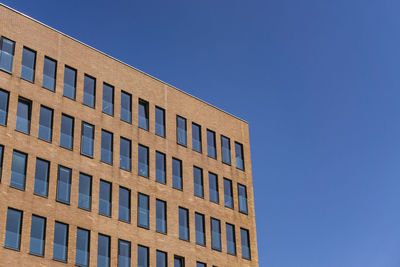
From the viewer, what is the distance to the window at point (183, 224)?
47188mm

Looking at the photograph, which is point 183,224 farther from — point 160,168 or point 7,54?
point 7,54

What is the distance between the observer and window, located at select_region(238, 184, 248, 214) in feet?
170

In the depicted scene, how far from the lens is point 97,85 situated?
1832 inches

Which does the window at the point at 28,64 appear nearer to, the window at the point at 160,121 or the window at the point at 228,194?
the window at the point at 160,121

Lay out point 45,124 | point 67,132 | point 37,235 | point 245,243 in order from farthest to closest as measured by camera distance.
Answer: point 245,243
point 67,132
point 45,124
point 37,235

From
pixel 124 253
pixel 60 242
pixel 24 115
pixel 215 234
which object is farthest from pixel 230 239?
pixel 24 115

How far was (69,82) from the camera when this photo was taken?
4528cm

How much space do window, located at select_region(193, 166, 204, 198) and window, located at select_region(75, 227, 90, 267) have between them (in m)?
9.64

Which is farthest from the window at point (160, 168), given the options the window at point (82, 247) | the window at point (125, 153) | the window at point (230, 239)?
the window at point (82, 247)

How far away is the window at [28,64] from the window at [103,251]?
9.91m

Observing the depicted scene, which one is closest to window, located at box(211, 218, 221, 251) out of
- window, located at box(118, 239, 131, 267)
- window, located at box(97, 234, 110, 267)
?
window, located at box(118, 239, 131, 267)

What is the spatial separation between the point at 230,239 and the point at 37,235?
48.4 feet

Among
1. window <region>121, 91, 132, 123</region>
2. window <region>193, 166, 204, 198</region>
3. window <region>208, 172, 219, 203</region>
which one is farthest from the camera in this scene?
window <region>208, 172, 219, 203</region>

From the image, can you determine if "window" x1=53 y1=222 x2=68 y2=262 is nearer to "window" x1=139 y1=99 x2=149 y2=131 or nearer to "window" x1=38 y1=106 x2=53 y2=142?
"window" x1=38 y1=106 x2=53 y2=142
